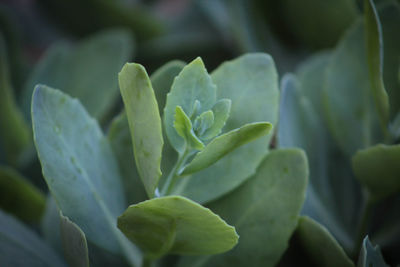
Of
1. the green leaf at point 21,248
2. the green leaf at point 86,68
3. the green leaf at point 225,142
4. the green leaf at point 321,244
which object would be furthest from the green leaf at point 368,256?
the green leaf at point 86,68

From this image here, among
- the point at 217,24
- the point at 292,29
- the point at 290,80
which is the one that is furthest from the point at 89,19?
the point at 290,80

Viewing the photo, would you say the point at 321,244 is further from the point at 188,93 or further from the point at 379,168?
the point at 188,93

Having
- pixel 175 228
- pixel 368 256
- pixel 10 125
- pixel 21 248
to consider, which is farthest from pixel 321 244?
pixel 10 125

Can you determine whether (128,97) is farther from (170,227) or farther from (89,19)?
(89,19)

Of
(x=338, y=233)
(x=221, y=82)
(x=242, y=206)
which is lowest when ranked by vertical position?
(x=338, y=233)

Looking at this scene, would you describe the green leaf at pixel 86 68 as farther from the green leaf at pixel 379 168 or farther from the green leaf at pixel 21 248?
the green leaf at pixel 379 168

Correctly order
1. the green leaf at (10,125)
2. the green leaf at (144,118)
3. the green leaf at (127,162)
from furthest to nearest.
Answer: the green leaf at (10,125), the green leaf at (127,162), the green leaf at (144,118)

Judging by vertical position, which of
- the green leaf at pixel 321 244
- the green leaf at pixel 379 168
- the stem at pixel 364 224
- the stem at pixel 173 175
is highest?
the stem at pixel 173 175
